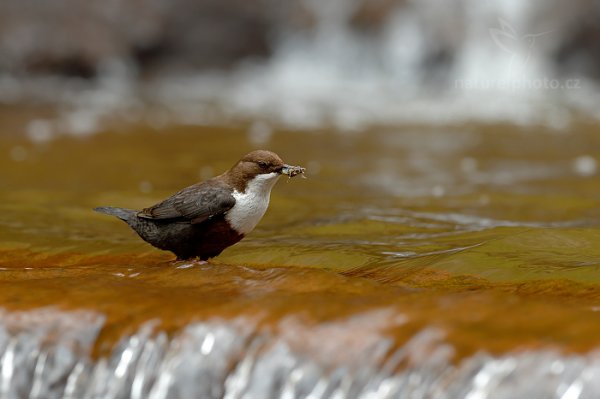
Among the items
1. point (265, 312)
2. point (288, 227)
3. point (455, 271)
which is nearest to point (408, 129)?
point (288, 227)

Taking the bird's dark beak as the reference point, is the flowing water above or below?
below

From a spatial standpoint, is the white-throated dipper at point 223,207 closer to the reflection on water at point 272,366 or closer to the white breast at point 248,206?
the white breast at point 248,206

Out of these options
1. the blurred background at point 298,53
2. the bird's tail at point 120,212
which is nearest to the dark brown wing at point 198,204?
the bird's tail at point 120,212

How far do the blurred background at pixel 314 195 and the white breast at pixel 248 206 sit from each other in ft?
0.81

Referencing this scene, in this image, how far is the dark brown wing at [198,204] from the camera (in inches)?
162

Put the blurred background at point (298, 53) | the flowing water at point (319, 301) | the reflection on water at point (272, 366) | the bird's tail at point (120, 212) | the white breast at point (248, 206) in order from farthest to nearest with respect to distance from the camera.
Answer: the blurred background at point (298, 53)
the bird's tail at point (120, 212)
the white breast at point (248, 206)
the flowing water at point (319, 301)
the reflection on water at point (272, 366)

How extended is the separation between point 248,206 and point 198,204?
243 millimetres

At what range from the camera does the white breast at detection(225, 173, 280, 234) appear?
4.09 meters

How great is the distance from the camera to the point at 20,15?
1451 cm

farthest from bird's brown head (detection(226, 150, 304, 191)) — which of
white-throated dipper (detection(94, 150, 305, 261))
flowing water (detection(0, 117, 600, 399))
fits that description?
flowing water (detection(0, 117, 600, 399))

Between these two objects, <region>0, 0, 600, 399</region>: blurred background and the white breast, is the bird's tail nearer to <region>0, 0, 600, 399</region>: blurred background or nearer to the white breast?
<region>0, 0, 600, 399</region>: blurred background

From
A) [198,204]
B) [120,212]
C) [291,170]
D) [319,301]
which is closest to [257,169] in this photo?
[291,170]

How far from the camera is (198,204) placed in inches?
164

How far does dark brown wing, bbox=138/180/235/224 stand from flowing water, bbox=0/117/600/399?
0.82ft
